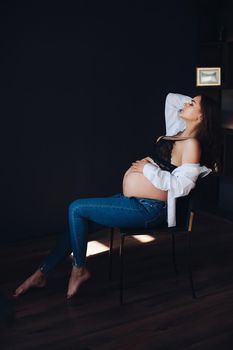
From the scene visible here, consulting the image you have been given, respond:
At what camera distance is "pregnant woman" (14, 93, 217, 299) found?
9.02 feet

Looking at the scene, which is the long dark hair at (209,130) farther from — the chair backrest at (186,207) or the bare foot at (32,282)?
the bare foot at (32,282)

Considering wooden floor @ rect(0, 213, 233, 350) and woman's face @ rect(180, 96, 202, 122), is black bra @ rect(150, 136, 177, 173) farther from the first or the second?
wooden floor @ rect(0, 213, 233, 350)

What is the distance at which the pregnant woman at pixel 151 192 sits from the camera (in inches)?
108

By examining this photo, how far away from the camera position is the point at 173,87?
454cm

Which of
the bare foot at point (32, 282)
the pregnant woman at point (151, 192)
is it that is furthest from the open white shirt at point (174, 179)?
the bare foot at point (32, 282)

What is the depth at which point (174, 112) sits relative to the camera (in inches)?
123

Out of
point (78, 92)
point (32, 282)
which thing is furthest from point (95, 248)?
point (78, 92)

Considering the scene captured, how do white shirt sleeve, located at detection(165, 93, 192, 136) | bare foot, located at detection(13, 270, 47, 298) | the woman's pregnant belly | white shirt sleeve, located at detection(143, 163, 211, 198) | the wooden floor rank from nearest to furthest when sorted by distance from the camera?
the wooden floor
white shirt sleeve, located at detection(143, 163, 211, 198)
the woman's pregnant belly
bare foot, located at detection(13, 270, 47, 298)
white shirt sleeve, located at detection(165, 93, 192, 136)

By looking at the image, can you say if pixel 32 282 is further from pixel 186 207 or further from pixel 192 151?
pixel 192 151

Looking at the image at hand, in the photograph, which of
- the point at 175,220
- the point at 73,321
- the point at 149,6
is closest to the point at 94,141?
the point at 149,6

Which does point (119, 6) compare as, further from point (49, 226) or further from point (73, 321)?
point (73, 321)

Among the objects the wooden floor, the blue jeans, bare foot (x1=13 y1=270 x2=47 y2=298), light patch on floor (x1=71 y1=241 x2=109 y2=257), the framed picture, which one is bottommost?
light patch on floor (x1=71 y1=241 x2=109 y2=257)

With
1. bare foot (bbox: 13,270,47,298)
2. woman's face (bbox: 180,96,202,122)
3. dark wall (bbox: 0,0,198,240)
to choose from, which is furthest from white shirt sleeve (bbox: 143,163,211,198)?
dark wall (bbox: 0,0,198,240)

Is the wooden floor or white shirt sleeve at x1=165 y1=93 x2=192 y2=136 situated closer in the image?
the wooden floor
